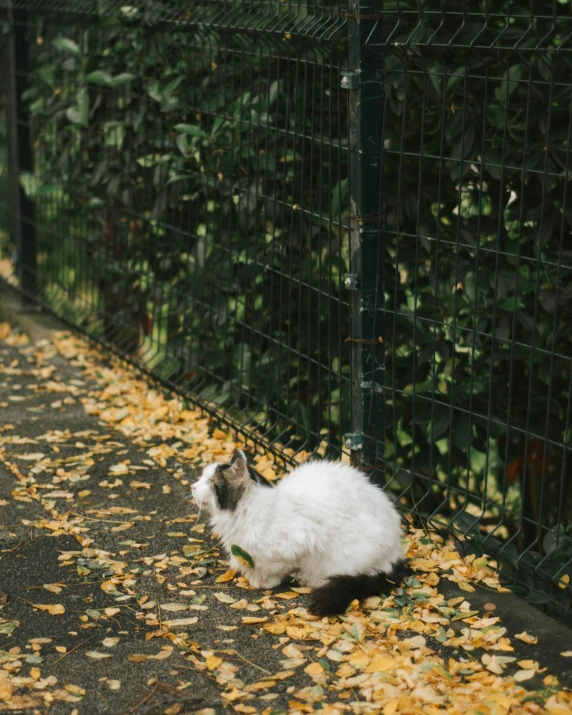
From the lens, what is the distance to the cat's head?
13.7 ft

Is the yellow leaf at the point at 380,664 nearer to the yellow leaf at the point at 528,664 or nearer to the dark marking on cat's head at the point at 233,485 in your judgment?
the yellow leaf at the point at 528,664

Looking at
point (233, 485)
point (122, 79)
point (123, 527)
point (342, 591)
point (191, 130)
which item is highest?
point (122, 79)

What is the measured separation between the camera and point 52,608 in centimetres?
400

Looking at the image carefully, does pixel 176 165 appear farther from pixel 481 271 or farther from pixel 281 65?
pixel 481 271

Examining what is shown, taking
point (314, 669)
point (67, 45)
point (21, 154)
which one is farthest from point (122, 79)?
point (314, 669)

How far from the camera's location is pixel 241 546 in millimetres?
4152

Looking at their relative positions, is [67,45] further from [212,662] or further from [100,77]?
[212,662]

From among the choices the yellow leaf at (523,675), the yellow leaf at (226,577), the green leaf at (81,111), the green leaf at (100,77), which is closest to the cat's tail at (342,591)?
the yellow leaf at (226,577)

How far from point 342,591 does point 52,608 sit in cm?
114

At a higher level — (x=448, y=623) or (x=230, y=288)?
(x=230, y=288)

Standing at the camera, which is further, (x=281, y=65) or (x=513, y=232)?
(x=281, y=65)

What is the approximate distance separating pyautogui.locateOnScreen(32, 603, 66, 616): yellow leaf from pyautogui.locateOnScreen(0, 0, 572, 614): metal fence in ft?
4.77

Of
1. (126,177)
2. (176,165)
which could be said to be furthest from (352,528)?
(126,177)

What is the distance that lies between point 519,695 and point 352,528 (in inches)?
37.9
